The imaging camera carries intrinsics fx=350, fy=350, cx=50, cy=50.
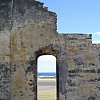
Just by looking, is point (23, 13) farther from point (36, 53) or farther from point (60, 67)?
point (60, 67)

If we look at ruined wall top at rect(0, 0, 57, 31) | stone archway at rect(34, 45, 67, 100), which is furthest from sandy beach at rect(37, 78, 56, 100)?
ruined wall top at rect(0, 0, 57, 31)

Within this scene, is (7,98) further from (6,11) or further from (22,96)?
(6,11)

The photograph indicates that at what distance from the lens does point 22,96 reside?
39.5 ft

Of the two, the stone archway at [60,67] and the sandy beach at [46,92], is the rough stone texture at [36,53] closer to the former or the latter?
the stone archway at [60,67]

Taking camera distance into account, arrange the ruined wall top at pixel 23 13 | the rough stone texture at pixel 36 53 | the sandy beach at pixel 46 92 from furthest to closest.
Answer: the sandy beach at pixel 46 92 < the ruined wall top at pixel 23 13 < the rough stone texture at pixel 36 53

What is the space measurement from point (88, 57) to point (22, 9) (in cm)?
288

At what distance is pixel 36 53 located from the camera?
12.3m

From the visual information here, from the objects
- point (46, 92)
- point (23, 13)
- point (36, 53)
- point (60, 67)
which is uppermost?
point (23, 13)

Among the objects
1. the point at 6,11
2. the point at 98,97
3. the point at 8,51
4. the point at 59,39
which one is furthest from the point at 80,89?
the point at 6,11

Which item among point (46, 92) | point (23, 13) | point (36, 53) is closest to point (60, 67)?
point (36, 53)

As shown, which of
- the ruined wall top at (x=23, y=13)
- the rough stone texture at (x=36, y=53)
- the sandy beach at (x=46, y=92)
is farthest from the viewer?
the sandy beach at (x=46, y=92)

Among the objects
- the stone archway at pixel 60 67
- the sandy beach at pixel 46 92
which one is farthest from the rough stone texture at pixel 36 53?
the sandy beach at pixel 46 92

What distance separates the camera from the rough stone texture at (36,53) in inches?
476

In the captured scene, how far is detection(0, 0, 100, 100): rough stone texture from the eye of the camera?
476 inches
